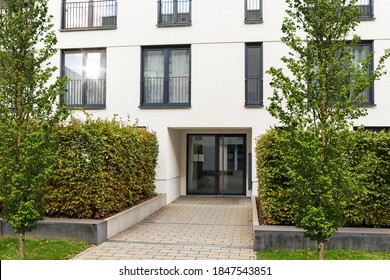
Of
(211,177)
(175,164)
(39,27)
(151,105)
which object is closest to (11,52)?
(39,27)

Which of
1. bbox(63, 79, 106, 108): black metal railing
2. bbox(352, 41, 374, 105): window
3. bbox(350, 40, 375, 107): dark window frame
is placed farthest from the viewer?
bbox(63, 79, 106, 108): black metal railing

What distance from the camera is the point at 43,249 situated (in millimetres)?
6906

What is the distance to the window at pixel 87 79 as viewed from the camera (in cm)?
1481

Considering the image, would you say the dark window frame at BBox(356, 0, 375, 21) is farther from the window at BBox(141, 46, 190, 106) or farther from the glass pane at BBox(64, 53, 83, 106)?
the glass pane at BBox(64, 53, 83, 106)

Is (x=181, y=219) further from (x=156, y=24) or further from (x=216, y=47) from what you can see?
(x=156, y=24)

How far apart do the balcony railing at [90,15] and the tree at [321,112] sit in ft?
36.4

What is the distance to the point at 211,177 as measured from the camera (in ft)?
53.2

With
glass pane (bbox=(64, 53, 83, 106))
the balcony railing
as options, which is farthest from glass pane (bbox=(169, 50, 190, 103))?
glass pane (bbox=(64, 53, 83, 106))

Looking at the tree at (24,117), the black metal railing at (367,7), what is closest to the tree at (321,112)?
the tree at (24,117)

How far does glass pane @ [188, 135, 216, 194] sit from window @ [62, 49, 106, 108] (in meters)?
4.42

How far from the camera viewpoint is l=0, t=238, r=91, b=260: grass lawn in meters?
6.52

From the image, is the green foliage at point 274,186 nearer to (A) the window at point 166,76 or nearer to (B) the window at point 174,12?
(A) the window at point 166,76

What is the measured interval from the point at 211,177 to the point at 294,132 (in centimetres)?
1122

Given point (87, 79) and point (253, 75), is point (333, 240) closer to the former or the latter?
point (253, 75)
